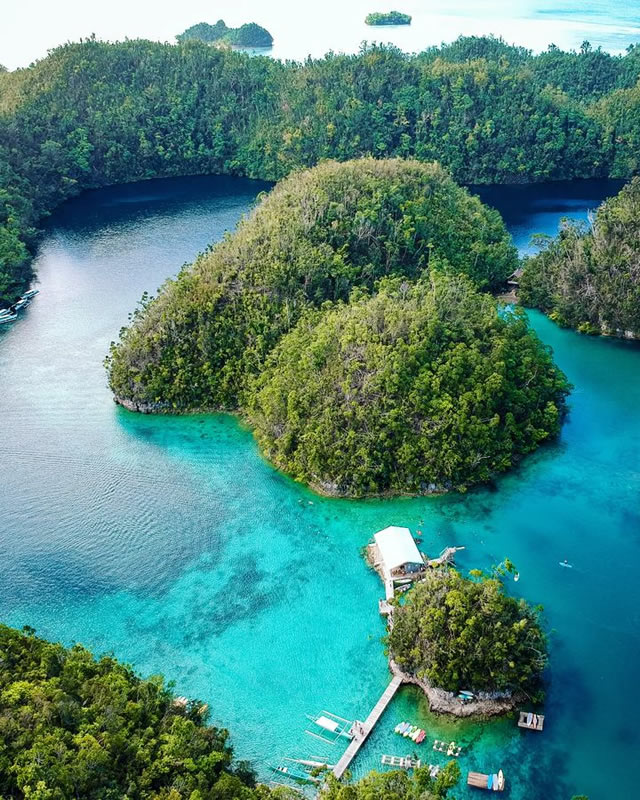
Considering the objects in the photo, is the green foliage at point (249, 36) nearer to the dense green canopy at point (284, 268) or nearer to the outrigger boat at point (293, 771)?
the dense green canopy at point (284, 268)

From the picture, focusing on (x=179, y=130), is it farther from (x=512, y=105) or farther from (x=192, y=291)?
(x=192, y=291)

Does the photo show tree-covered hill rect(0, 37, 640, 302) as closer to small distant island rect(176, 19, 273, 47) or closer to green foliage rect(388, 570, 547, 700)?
small distant island rect(176, 19, 273, 47)

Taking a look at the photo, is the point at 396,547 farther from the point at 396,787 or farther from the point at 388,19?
the point at 388,19

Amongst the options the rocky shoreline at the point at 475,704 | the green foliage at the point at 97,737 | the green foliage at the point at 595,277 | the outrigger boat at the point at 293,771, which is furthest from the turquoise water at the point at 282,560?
the green foliage at the point at 97,737

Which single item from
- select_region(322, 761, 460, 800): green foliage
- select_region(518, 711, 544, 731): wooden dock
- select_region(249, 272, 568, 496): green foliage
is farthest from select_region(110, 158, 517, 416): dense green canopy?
select_region(322, 761, 460, 800): green foliage

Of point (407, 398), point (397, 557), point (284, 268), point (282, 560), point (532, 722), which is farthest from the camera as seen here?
point (284, 268)

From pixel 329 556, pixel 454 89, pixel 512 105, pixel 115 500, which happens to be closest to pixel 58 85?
pixel 454 89

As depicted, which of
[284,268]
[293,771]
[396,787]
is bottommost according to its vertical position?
[293,771]

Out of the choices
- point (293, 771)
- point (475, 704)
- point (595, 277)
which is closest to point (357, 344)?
point (475, 704)
